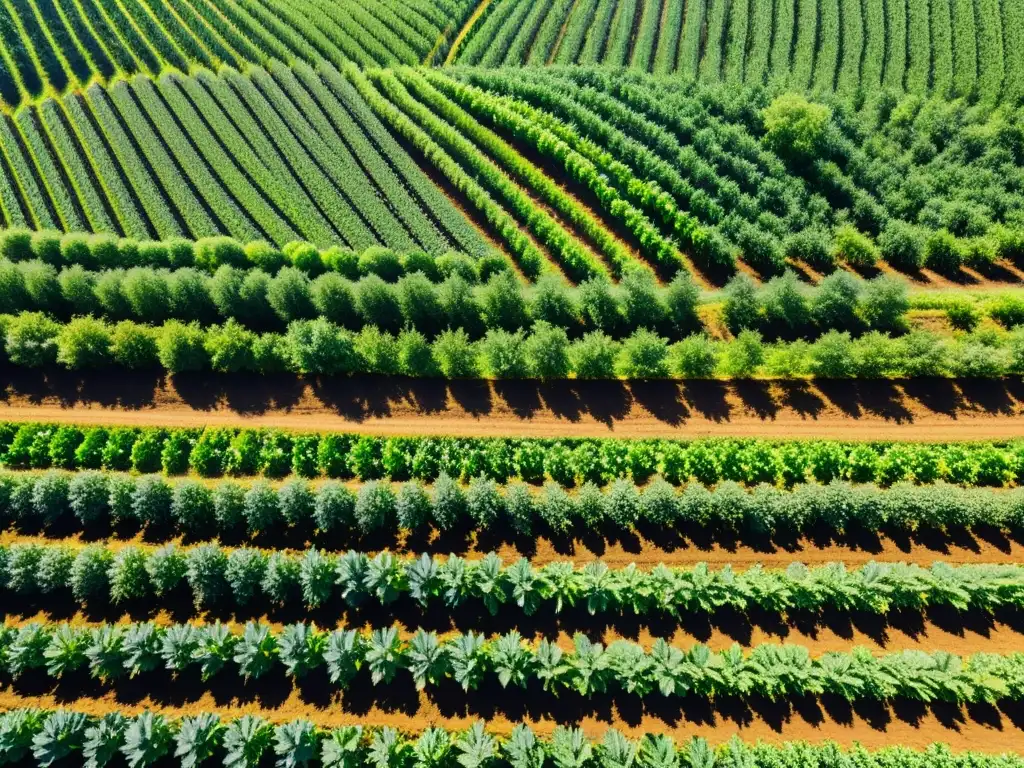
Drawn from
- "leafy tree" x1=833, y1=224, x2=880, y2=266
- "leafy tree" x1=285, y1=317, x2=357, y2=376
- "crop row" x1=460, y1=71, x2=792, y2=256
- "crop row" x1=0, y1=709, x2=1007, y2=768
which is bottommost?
"crop row" x1=0, y1=709, x2=1007, y2=768

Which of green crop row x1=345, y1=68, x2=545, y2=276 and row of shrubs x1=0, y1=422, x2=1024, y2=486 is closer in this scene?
row of shrubs x1=0, y1=422, x2=1024, y2=486

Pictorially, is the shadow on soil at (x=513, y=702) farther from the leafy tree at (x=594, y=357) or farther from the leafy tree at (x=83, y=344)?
the leafy tree at (x=83, y=344)

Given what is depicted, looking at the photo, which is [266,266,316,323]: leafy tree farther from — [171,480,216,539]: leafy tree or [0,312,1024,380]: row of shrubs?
[171,480,216,539]: leafy tree

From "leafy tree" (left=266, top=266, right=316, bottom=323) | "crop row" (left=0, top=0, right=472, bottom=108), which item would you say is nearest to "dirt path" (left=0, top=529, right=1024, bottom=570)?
"leafy tree" (left=266, top=266, right=316, bottom=323)

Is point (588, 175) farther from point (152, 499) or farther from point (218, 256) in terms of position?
point (152, 499)

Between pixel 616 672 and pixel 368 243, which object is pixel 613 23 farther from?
pixel 616 672

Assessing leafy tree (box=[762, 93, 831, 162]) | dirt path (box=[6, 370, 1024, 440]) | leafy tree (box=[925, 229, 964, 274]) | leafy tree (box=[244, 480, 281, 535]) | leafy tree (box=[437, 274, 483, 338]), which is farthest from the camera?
leafy tree (box=[762, 93, 831, 162])

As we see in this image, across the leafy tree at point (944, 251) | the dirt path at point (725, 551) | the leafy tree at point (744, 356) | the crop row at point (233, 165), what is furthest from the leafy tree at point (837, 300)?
the crop row at point (233, 165)

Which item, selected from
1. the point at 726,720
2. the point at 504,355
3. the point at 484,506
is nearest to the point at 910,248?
the point at 504,355
